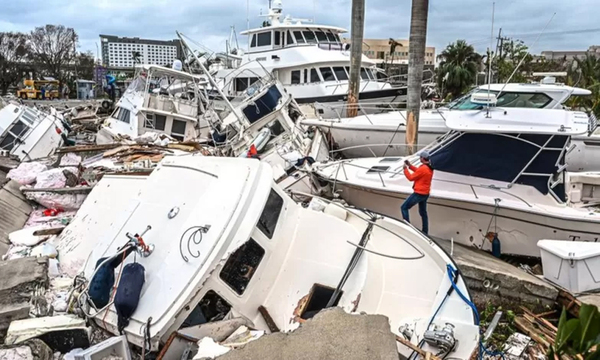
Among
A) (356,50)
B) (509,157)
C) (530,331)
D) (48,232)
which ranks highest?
(356,50)

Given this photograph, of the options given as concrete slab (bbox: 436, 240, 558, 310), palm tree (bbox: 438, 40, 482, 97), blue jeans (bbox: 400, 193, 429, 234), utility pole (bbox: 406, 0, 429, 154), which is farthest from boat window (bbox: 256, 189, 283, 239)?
palm tree (bbox: 438, 40, 482, 97)

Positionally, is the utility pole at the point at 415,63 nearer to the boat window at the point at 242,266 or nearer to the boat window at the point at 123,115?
the boat window at the point at 242,266

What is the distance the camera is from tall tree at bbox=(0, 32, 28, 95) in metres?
43.5

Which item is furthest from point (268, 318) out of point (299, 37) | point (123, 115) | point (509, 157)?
point (299, 37)

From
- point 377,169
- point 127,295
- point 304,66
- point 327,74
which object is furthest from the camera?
point 327,74

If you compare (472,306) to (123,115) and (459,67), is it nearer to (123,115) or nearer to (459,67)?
(123,115)

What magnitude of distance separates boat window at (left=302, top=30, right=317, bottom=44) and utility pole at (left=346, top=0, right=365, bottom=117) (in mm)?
3831

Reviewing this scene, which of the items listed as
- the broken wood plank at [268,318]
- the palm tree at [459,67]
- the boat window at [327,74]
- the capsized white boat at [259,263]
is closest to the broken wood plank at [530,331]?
the capsized white boat at [259,263]

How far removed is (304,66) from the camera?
1738 centimetres

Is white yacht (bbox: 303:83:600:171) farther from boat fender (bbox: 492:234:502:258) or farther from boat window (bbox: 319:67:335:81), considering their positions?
boat window (bbox: 319:67:335:81)

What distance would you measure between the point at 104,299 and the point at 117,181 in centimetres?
323

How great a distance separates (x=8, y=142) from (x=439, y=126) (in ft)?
37.2

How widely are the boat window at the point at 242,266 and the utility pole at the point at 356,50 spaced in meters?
10.5

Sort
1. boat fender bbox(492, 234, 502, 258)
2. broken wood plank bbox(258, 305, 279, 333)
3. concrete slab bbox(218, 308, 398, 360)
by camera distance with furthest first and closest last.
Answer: boat fender bbox(492, 234, 502, 258)
broken wood plank bbox(258, 305, 279, 333)
concrete slab bbox(218, 308, 398, 360)
